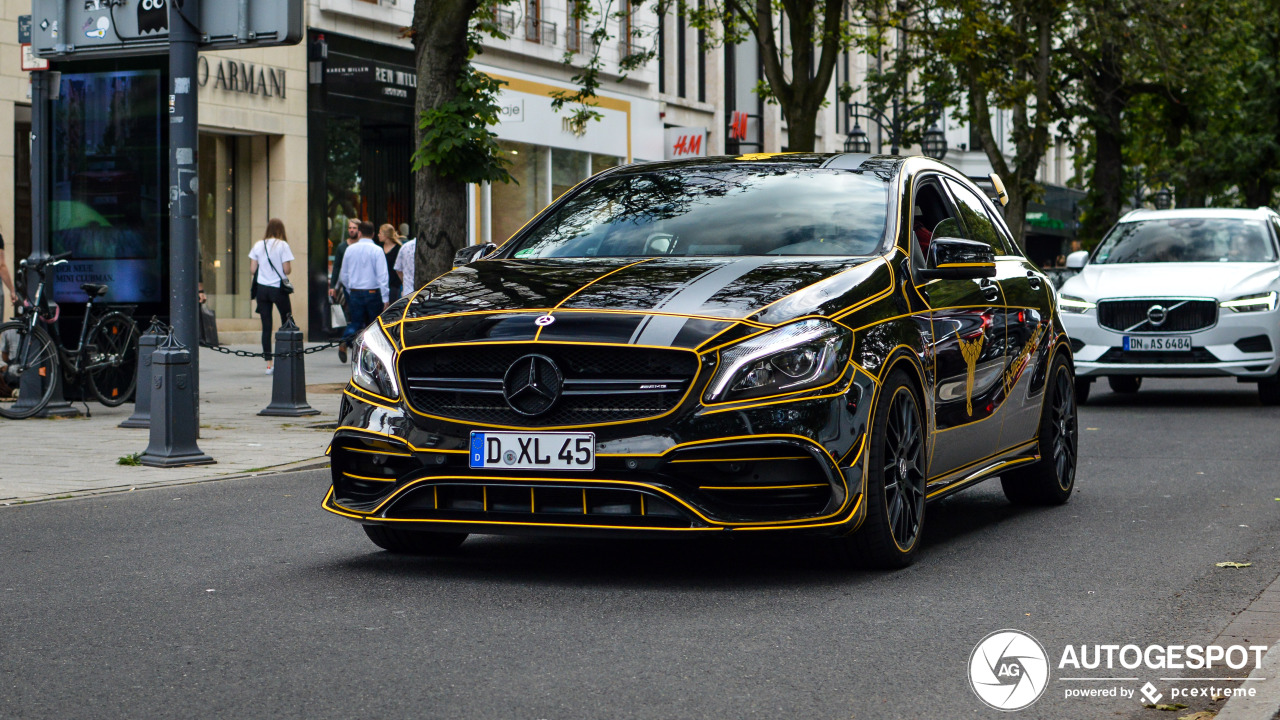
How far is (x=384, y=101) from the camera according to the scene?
97.7 ft

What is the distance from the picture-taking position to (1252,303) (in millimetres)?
14945

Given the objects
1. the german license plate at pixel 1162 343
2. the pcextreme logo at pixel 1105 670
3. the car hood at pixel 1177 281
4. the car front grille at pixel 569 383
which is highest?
the car hood at pixel 1177 281

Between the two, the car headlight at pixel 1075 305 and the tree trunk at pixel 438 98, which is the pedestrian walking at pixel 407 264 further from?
the car headlight at pixel 1075 305

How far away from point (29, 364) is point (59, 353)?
0.35 m

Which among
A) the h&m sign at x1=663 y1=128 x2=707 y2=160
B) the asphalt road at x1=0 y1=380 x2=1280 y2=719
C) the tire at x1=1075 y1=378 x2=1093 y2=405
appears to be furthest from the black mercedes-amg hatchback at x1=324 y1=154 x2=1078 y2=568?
the h&m sign at x1=663 y1=128 x2=707 y2=160

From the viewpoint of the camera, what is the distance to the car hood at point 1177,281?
49.1ft

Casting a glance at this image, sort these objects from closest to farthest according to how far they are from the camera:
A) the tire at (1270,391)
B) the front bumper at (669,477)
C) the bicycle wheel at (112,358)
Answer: the front bumper at (669,477) → the bicycle wheel at (112,358) → the tire at (1270,391)

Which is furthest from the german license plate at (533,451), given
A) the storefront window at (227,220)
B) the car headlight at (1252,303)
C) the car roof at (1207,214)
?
the storefront window at (227,220)

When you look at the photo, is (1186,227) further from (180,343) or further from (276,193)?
(276,193)

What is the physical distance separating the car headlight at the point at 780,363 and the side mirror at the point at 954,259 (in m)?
1.18

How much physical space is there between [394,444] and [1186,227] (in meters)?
12.0

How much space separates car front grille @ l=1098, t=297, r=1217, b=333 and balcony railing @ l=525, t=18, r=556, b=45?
21.2 meters

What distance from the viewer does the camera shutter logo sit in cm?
457

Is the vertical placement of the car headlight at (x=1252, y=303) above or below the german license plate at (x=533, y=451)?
above
